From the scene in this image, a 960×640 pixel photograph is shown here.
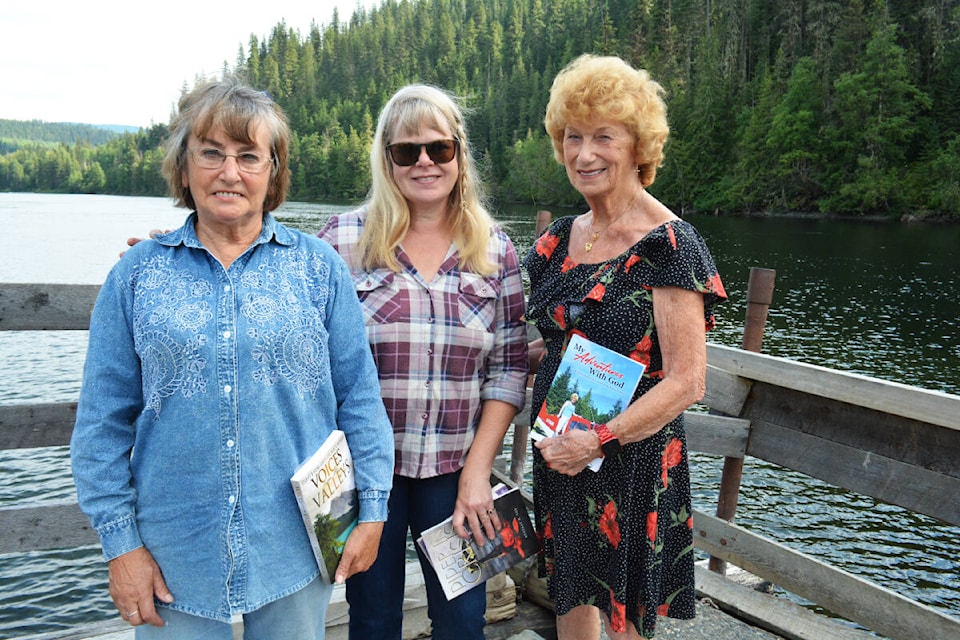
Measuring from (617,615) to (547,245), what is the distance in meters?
1.20

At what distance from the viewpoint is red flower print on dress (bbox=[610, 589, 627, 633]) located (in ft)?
6.98

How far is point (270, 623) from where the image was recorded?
174 centimetres

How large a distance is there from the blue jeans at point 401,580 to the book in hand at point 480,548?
0.15ft

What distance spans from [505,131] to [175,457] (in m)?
90.5

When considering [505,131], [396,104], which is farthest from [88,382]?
[505,131]

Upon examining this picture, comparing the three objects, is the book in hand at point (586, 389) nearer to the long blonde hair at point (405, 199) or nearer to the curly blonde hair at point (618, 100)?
the long blonde hair at point (405, 199)

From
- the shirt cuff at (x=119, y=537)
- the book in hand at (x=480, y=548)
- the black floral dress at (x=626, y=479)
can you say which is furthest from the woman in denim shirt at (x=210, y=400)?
the black floral dress at (x=626, y=479)

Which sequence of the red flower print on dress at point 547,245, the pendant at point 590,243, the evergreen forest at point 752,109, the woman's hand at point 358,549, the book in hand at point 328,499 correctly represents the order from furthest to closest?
1. the evergreen forest at point 752,109
2. the red flower print on dress at point 547,245
3. the pendant at point 590,243
4. the woman's hand at point 358,549
5. the book in hand at point 328,499

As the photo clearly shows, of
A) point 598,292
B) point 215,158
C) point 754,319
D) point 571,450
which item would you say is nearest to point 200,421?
point 215,158

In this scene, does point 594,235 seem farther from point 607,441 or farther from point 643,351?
→ point 607,441

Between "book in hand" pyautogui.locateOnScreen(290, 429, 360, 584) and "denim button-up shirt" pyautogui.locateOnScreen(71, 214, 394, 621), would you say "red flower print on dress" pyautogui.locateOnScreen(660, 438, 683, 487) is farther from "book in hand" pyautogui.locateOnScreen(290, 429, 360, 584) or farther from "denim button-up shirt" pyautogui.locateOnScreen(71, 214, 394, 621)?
"denim button-up shirt" pyautogui.locateOnScreen(71, 214, 394, 621)

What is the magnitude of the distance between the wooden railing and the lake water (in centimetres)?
179

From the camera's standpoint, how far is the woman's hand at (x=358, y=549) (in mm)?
1812

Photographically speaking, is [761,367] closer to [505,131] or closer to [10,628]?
[10,628]
